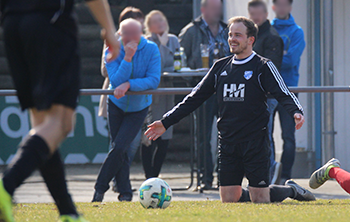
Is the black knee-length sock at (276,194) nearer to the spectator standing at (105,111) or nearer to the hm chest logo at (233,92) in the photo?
the hm chest logo at (233,92)

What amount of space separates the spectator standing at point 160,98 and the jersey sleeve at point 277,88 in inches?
89.1

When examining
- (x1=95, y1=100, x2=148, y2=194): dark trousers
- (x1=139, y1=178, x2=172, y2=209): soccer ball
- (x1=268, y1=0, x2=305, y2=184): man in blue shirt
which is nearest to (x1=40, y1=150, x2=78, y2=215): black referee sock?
(x1=139, y1=178, x2=172, y2=209): soccer ball

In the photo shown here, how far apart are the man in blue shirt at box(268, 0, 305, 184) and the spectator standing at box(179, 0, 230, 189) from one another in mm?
789

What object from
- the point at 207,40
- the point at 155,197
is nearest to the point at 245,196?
the point at 155,197

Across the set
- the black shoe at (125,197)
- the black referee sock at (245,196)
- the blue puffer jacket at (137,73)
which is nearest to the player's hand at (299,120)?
the black referee sock at (245,196)

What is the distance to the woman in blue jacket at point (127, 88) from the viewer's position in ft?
18.5

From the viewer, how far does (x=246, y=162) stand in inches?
194

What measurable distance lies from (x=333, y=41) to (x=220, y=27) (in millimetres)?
2137

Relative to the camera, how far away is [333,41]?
8508mm

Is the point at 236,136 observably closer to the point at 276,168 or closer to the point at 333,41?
the point at 276,168

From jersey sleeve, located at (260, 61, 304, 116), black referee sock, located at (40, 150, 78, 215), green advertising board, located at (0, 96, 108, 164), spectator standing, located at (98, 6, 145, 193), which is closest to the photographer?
black referee sock, located at (40, 150, 78, 215)

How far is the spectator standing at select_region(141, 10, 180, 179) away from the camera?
6.84 metres

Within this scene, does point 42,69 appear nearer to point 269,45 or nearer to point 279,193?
point 279,193

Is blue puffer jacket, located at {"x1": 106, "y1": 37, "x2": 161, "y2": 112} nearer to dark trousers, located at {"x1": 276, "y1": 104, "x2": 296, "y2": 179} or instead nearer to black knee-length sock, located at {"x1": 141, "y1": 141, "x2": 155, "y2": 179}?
black knee-length sock, located at {"x1": 141, "y1": 141, "x2": 155, "y2": 179}
